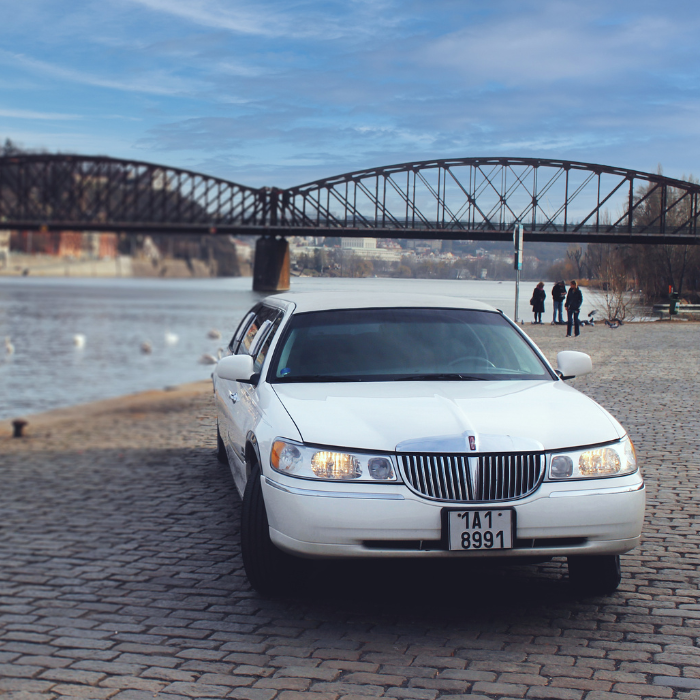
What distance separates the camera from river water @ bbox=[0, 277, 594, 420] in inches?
870

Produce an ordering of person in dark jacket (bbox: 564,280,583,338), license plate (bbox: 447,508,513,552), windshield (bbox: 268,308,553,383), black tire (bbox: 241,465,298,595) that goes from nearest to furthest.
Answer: license plate (bbox: 447,508,513,552) → black tire (bbox: 241,465,298,595) → windshield (bbox: 268,308,553,383) → person in dark jacket (bbox: 564,280,583,338)

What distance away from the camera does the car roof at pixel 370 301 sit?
602 cm

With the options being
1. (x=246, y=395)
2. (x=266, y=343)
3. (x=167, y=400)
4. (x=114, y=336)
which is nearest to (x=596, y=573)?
(x=246, y=395)

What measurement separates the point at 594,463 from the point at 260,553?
174 centimetres

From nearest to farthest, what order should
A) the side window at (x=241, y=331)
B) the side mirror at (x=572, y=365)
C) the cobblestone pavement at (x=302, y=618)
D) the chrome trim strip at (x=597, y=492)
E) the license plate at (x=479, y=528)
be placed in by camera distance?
the cobblestone pavement at (x=302, y=618) → the license plate at (x=479, y=528) → the chrome trim strip at (x=597, y=492) → the side mirror at (x=572, y=365) → the side window at (x=241, y=331)

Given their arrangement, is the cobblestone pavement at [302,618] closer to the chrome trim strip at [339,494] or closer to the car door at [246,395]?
the chrome trim strip at [339,494]

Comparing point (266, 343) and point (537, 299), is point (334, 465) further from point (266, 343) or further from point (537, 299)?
point (537, 299)

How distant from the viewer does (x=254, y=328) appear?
7152 millimetres

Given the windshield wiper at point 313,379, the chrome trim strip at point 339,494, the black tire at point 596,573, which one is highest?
the windshield wiper at point 313,379

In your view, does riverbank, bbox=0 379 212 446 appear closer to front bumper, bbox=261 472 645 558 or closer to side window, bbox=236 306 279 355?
side window, bbox=236 306 279 355

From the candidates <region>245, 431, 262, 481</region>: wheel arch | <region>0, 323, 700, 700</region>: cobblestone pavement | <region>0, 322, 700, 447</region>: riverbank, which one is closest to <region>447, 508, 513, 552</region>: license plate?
<region>0, 323, 700, 700</region>: cobblestone pavement

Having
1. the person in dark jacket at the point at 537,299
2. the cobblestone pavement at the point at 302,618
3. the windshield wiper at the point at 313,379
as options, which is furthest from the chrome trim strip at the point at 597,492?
the person in dark jacket at the point at 537,299

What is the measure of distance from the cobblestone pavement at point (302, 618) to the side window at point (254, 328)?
1.22 meters

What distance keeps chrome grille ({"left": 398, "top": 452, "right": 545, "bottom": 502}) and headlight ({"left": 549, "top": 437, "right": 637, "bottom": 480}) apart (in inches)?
5.5
